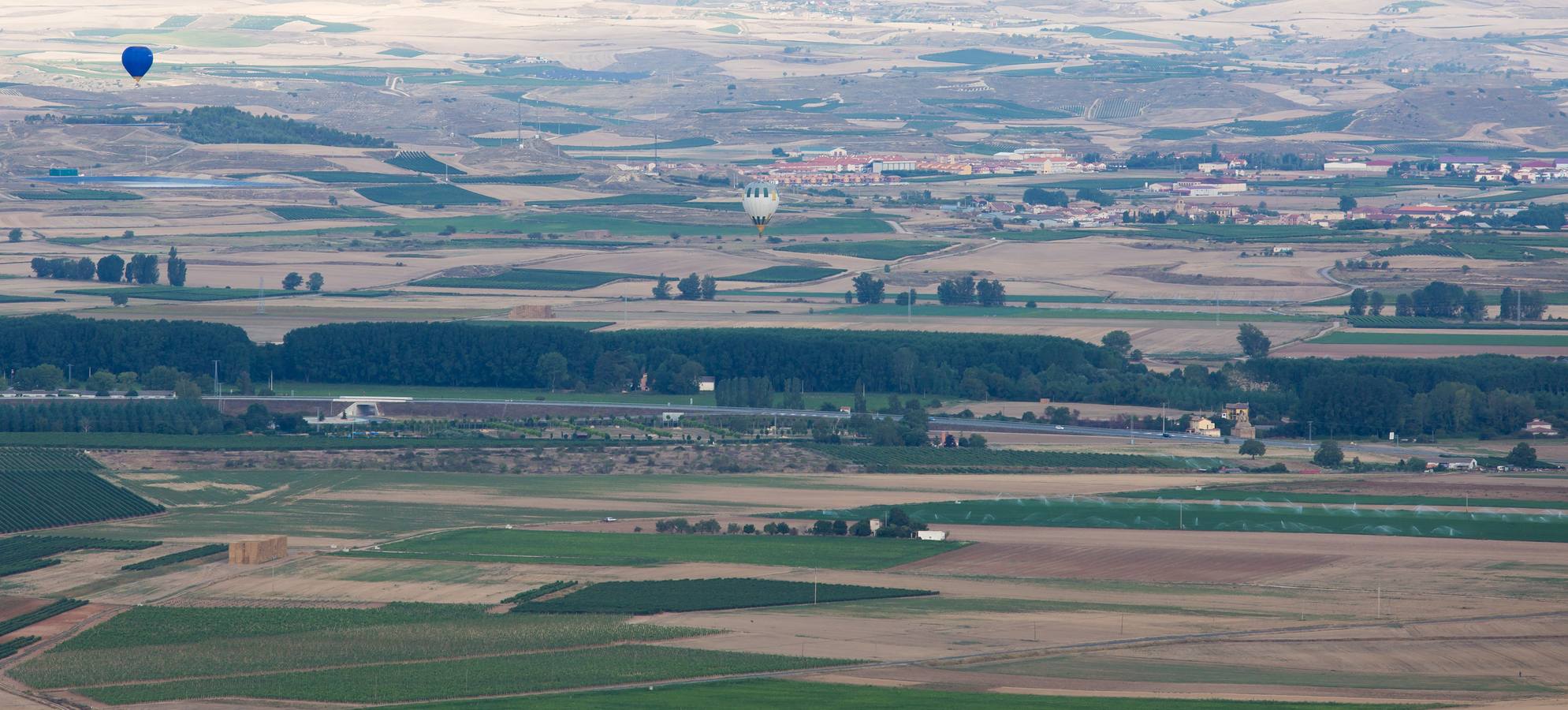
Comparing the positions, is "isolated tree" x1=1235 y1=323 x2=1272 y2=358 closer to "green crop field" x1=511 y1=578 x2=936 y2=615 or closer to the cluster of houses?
"green crop field" x1=511 y1=578 x2=936 y2=615

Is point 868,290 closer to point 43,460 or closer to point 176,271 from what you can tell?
point 176,271

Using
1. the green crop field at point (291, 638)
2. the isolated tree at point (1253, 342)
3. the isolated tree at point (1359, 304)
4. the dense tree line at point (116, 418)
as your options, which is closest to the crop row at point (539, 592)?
the green crop field at point (291, 638)

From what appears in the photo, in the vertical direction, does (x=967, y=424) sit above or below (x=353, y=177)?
below

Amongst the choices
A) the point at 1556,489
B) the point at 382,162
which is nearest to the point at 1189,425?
the point at 1556,489

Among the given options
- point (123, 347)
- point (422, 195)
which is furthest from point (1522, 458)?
point (422, 195)

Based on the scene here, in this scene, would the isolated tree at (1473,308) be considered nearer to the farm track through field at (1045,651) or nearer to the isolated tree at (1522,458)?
the isolated tree at (1522,458)

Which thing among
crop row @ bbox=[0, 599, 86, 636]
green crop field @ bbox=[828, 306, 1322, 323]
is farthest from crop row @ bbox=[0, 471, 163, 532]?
green crop field @ bbox=[828, 306, 1322, 323]

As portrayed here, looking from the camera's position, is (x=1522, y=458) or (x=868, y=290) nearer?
(x=1522, y=458)

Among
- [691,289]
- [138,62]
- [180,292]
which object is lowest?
[180,292]
